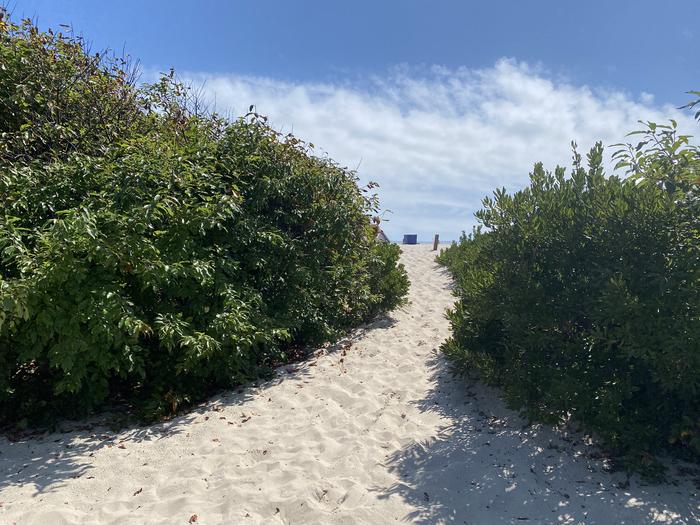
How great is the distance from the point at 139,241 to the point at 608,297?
401 centimetres

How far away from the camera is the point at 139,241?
4168 millimetres

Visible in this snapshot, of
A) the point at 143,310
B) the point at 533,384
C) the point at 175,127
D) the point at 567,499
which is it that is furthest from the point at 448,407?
the point at 175,127

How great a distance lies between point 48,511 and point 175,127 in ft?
16.4

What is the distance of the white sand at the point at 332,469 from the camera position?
3.13 m

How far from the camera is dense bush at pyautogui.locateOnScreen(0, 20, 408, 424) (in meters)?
3.90

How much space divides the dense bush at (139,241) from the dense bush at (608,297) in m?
2.69

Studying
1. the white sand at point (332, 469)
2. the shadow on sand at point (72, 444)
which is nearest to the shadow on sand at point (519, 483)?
the white sand at point (332, 469)

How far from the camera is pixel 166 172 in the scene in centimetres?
466

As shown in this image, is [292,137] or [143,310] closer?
[143,310]

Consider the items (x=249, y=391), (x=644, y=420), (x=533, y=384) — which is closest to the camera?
(x=644, y=420)

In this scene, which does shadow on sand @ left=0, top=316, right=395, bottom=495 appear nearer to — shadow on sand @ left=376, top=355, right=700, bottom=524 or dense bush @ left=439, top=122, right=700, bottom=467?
shadow on sand @ left=376, top=355, right=700, bottom=524

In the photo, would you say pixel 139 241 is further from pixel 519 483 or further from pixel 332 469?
pixel 519 483

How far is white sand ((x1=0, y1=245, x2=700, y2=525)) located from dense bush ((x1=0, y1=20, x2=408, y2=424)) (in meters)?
0.63

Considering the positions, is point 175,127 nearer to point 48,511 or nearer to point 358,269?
point 358,269
